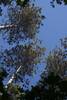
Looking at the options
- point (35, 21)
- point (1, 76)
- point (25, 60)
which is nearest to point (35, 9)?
point (35, 21)

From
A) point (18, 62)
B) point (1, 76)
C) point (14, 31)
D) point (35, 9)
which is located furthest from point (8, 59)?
point (1, 76)

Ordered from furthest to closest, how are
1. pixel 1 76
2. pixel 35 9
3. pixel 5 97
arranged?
pixel 35 9
pixel 1 76
pixel 5 97

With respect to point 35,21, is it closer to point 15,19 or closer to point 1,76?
point 15,19

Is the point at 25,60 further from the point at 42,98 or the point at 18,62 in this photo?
the point at 42,98

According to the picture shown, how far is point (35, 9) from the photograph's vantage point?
1014 inches

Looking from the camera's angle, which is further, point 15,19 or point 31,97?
point 15,19

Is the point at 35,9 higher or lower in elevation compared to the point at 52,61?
higher

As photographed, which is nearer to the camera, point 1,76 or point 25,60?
point 1,76

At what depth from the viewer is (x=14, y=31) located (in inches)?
1022

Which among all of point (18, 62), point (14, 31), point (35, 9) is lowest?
point (18, 62)

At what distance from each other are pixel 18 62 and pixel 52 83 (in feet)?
58.9

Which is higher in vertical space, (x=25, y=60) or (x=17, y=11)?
(x=17, y=11)

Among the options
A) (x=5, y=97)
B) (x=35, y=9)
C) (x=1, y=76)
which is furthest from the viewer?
(x=35, y=9)

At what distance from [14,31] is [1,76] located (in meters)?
16.0
